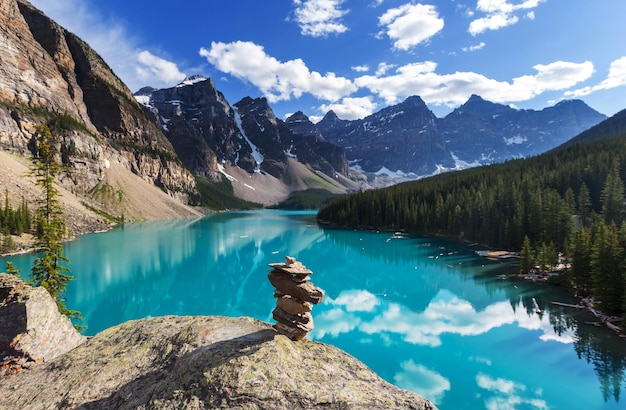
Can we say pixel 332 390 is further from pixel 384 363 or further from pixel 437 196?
pixel 437 196

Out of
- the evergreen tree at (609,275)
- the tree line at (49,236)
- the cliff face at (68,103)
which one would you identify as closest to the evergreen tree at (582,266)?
the evergreen tree at (609,275)

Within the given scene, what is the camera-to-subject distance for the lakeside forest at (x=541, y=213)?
3268 centimetres

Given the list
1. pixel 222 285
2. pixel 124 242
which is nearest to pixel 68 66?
pixel 124 242

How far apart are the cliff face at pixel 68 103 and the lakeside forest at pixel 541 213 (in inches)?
4106

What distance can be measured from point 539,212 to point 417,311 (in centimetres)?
4365

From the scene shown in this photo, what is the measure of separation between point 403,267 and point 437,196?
178ft

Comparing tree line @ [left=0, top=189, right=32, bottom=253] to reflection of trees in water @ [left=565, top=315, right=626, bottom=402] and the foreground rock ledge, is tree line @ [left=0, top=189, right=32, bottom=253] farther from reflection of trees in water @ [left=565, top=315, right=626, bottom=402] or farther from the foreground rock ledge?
reflection of trees in water @ [left=565, top=315, right=626, bottom=402]

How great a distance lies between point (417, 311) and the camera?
3412 centimetres

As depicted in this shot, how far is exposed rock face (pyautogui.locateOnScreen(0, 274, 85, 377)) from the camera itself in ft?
30.1

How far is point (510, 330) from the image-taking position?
28719 mm

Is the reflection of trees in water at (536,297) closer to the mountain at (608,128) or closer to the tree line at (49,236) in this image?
the tree line at (49,236)

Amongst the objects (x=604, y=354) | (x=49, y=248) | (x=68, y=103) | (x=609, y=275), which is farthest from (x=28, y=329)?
(x=68, y=103)

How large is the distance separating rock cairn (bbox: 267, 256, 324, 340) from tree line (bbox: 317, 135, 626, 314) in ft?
99.1

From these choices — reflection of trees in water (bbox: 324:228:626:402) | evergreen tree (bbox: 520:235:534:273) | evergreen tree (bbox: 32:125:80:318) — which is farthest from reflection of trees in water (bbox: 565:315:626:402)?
evergreen tree (bbox: 32:125:80:318)
